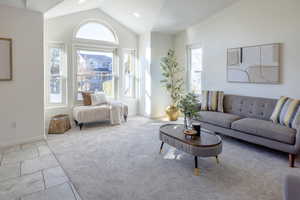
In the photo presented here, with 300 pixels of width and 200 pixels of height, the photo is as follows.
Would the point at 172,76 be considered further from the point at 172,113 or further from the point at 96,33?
the point at 96,33

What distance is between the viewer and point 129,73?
6801 millimetres

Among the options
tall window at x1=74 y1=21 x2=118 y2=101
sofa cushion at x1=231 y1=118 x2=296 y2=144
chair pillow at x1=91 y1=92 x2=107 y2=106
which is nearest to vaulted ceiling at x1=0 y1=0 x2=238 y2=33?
tall window at x1=74 y1=21 x2=118 y2=101

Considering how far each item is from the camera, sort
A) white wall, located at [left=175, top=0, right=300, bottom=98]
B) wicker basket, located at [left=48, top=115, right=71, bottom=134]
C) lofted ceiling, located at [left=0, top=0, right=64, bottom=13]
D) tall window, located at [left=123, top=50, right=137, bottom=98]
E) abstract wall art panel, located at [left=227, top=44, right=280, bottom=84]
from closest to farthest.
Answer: lofted ceiling, located at [left=0, top=0, right=64, bottom=13]
white wall, located at [left=175, top=0, right=300, bottom=98]
abstract wall art panel, located at [left=227, top=44, right=280, bottom=84]
wicker basket, located at [left=48, top=115, right=71, bottom=134]
tall window, located at [left=123, top=50, right=137, bottom=98]

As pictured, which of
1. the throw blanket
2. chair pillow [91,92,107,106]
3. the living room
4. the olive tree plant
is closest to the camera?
the living room

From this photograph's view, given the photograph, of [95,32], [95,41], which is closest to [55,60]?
[95,41]

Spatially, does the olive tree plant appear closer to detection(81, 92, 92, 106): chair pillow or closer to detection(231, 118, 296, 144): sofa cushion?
detection(81, 92, 92, 106): chair pillow

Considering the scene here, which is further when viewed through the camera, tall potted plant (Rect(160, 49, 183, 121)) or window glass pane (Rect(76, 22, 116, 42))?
tall potted plant (Rect(160, 49, 183, 121))

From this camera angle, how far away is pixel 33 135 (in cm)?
418

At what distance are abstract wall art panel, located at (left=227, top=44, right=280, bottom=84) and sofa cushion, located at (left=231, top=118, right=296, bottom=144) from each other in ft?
3.93

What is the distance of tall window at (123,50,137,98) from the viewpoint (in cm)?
669

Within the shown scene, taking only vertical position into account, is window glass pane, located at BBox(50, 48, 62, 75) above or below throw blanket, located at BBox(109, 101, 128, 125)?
above

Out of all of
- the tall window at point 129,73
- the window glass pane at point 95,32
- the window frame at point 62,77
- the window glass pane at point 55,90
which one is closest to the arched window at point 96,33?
the window glass pane at point 95,32

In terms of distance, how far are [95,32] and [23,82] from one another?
2.70 metres

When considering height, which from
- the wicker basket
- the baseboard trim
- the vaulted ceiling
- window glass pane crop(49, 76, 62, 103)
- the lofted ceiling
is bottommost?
the baseboard trim
